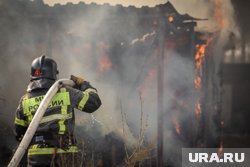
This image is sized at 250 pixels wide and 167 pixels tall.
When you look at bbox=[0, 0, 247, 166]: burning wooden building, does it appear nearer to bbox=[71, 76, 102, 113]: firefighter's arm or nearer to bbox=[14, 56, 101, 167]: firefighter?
bbox=[71, 76, 102, 113]: firefighter's arm

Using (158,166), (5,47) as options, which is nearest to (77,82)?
(158,166)

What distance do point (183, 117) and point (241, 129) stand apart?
12.9 metres

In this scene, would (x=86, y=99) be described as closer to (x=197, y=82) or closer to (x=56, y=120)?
(x=56, y=120)

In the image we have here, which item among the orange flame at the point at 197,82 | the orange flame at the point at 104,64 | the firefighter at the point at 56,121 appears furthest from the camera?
the orange flame at the point at 197,82

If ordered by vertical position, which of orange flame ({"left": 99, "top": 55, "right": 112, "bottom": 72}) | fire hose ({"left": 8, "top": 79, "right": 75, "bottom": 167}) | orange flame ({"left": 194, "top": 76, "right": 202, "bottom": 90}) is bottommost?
fire hose ({"left": 8, "top": 79, "right": 75, "bottom": 167})

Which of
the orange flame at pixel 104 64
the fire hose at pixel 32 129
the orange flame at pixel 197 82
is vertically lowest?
the fire hose at pixel 32 129

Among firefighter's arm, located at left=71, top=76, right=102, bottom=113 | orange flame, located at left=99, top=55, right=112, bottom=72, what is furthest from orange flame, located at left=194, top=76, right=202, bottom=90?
firefighter's arm, located at left=71, top=76, right=102, bottom=113

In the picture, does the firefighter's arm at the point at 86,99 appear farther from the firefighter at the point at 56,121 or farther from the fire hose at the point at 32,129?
the fire hose at the point at 32,129

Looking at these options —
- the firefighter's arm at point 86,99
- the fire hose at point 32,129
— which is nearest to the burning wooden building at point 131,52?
the firefighter's arm at point 86,99

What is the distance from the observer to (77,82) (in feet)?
16.1

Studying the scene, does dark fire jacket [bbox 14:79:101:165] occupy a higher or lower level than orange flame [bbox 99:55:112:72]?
lower

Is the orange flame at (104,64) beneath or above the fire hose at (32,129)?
above

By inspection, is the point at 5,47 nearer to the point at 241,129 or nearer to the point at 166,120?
the point at 166,120

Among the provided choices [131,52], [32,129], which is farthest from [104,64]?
[32,129]
